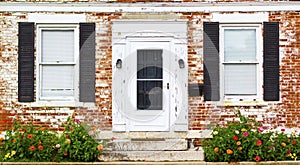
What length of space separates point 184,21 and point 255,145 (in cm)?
298

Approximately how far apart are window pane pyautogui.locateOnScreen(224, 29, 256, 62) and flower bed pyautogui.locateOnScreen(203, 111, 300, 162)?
1468 millimetres

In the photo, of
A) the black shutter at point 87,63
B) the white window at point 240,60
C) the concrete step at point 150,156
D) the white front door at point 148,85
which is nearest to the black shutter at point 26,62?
the black shutter at point 87,63

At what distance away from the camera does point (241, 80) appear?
29.5ft

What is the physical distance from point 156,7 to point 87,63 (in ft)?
6.29

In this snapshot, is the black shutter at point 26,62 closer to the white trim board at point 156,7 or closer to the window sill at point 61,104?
the window sill at point 61,104

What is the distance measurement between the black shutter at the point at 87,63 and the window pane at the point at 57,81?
0.29m

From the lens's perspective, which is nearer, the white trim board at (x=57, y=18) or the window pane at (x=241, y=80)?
the white trim board at (x=57, y=18)

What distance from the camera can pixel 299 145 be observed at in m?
8.16

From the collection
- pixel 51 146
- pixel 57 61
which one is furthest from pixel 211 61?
pixel 51 146

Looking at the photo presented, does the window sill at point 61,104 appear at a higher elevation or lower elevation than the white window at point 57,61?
lower

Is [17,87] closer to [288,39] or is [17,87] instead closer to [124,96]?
[124,96]

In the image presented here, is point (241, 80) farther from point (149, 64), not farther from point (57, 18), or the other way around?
point (57, 18)

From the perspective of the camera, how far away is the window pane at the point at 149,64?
8914mm

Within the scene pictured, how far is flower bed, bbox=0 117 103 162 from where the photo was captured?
25.5 feet
